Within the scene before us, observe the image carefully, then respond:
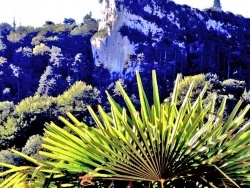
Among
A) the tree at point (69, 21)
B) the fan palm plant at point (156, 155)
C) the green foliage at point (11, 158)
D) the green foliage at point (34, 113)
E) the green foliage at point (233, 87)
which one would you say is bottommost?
the fan palm plant at point (156, 155)

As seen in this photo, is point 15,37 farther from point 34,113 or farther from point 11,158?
point 11,158

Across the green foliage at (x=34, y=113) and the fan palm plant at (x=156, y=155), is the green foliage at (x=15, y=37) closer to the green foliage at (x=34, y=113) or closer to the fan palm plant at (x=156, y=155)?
the green foliage at (x=34, y=113)

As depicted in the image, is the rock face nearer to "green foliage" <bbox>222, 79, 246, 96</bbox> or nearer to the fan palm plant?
"green foliage" <bbox>222, 79, 246, 96</bbox>

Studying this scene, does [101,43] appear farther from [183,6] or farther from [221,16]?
[221,16]

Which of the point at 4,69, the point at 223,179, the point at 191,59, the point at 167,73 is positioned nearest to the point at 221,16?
the point at 191,59

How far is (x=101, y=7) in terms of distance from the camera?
84.8 meters

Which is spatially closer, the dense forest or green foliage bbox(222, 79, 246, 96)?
green foliage bbox(222, 79, 246, 96)

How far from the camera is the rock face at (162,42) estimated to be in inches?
3159

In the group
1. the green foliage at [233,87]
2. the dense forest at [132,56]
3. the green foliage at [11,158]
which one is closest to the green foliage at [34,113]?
the dense forest at [132,56]

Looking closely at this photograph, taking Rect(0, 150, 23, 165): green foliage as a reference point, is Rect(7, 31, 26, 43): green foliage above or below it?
above

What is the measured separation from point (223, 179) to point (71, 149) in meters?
0.76

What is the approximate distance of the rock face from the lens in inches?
3159

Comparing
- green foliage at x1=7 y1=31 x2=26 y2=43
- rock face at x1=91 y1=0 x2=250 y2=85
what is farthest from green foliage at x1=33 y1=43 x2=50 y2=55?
rock face at x1=91 y1=0 x2=250 y2=85

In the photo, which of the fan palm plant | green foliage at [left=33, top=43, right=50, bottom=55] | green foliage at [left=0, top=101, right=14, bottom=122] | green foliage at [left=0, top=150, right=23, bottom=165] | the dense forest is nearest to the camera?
the fan palm plant
